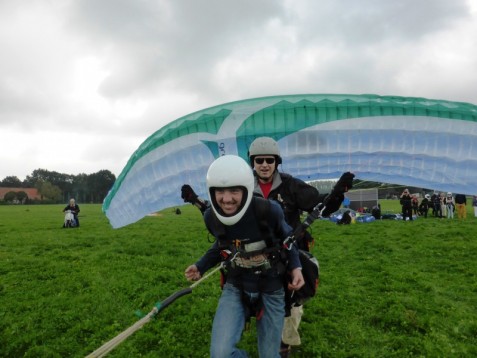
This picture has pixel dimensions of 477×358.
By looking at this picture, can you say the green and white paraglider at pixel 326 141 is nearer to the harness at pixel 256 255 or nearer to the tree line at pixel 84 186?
the harness at pixel 256 255

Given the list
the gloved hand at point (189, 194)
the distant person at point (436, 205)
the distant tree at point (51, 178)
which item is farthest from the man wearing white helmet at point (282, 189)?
the distant tree at point (51, 178)

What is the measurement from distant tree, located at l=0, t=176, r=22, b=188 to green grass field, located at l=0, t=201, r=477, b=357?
526 feet

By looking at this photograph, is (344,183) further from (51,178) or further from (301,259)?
(51,178)

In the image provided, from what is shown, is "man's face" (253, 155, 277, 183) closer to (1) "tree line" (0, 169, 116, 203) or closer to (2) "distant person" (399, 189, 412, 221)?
(2) "distant person" (399, 189, 412, 221)

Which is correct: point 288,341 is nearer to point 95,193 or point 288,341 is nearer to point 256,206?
point 256,206

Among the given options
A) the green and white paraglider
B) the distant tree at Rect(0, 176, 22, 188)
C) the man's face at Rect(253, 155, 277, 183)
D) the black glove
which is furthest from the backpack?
the distant tree at Rect(0, 176, 22, 188)

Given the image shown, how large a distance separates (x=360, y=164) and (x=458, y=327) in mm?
2653

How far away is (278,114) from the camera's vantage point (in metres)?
5.26

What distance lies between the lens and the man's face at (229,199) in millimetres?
3117

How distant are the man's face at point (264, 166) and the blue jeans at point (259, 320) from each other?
4.37ft

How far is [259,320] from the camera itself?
336 cm

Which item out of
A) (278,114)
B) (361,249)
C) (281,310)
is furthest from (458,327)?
(361,249)

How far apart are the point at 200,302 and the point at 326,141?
3413 mm

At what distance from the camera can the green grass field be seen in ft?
16.0
